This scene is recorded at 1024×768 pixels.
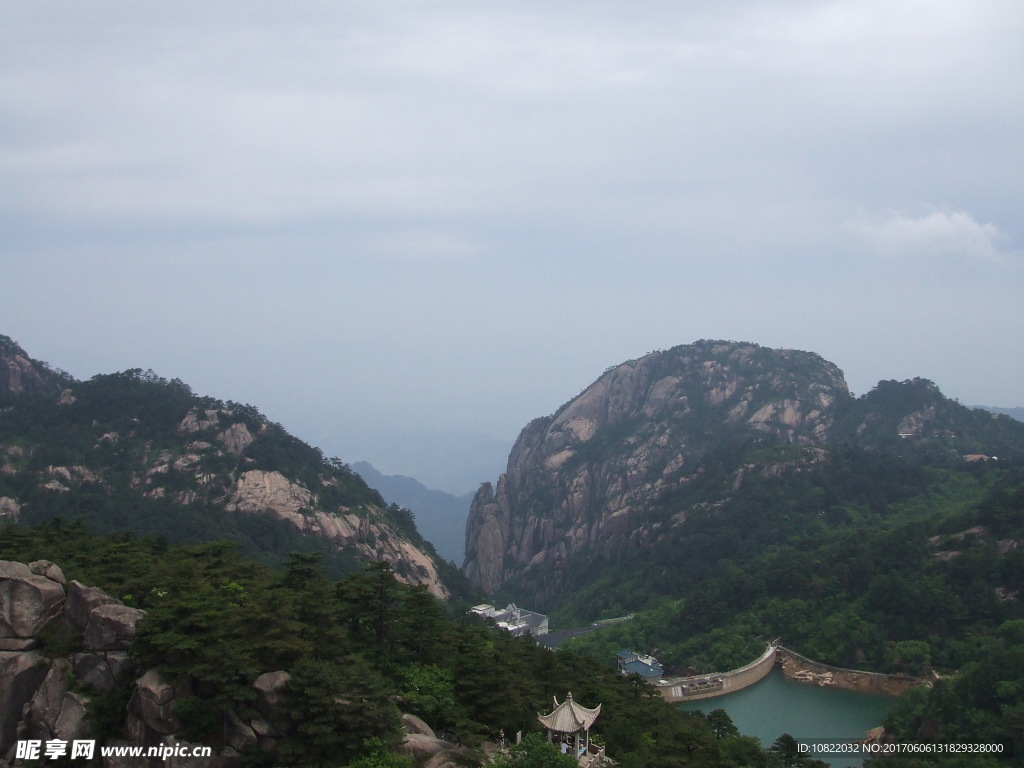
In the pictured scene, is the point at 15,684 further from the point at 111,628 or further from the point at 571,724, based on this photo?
the point at 571,724

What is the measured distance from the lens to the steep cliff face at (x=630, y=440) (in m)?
92.2

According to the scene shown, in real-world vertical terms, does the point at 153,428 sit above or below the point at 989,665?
above

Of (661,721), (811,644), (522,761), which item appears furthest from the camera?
(811,644)

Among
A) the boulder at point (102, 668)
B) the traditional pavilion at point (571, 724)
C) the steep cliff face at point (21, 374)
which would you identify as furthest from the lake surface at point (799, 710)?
the steep cliff face at point (21, 374)

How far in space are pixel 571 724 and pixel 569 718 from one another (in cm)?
14

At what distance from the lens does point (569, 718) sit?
20.5 meters

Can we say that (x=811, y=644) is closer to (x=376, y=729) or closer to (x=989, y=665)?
(x=989, y=665)

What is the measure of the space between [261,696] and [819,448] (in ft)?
219

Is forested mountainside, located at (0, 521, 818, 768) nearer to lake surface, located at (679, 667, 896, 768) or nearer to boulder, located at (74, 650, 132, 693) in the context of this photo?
boulder, located at (74, 650, 132, 693)

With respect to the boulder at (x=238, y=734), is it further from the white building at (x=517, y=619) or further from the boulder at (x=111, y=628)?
the white building at (x=517, y=619)

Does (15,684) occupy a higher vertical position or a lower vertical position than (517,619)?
higher

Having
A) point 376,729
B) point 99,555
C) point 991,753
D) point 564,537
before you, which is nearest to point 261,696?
point 376,729

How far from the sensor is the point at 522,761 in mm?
17766

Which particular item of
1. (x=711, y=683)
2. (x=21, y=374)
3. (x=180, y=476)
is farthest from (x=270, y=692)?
(x=21, y=374)
